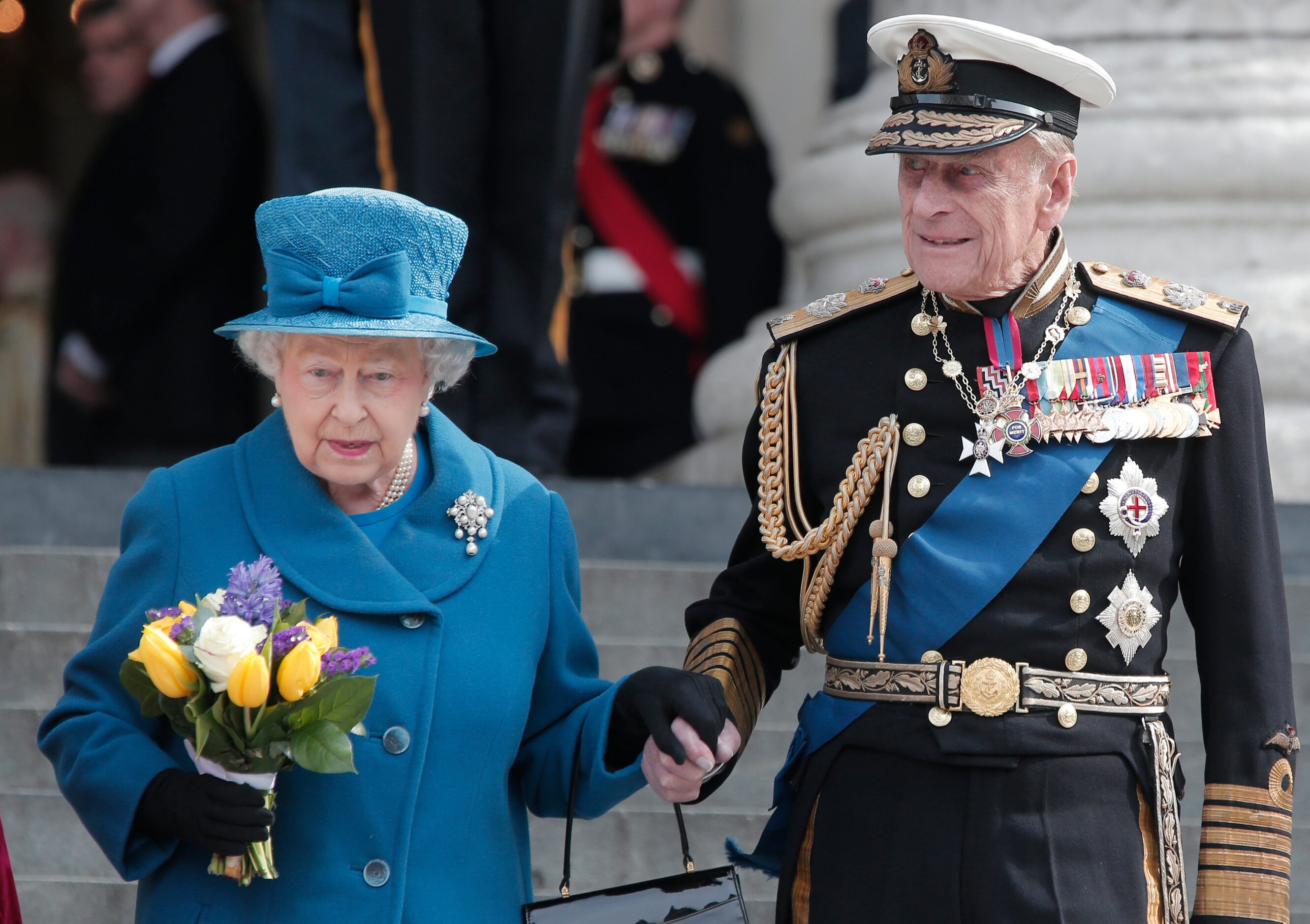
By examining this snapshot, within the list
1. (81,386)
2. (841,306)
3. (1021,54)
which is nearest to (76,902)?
(841,306)

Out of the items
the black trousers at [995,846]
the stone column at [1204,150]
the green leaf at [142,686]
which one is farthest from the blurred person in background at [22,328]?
the black trousers at [995,846]

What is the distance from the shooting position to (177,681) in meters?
2.53

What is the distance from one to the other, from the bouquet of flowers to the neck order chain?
94cm

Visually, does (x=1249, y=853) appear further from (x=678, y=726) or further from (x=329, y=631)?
(x=329, y=631)

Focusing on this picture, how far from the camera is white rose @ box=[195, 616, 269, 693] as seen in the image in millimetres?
2488

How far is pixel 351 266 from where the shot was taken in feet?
9.09

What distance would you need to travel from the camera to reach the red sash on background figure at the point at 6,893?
9.11ft

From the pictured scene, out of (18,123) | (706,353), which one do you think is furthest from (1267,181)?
(18,123)

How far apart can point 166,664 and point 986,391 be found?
1.24 m

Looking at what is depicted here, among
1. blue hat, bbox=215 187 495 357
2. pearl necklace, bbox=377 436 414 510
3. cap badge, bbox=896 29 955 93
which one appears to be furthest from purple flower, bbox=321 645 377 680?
cap badge, bbox=896 29 955 93

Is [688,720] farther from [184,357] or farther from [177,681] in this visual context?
[184,357]

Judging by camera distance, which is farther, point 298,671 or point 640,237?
point 640,237

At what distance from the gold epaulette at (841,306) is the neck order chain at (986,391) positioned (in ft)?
0.27

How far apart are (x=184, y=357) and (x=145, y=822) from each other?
3986 mm
